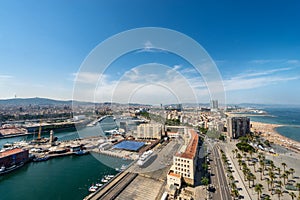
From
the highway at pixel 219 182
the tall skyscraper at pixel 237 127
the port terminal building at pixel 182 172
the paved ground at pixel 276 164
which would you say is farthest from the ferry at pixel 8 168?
the tall skyscraper at pixel 237 127

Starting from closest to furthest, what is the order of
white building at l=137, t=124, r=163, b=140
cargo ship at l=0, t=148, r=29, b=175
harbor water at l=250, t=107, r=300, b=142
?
cargo ship at l=0, t=148, r=29, b=175, white building at l=137, t=124, r=163, b=140, harbor water at l=250, t=107, r=300, b=142

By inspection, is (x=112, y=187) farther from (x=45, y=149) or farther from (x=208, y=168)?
(x=45, y=149)

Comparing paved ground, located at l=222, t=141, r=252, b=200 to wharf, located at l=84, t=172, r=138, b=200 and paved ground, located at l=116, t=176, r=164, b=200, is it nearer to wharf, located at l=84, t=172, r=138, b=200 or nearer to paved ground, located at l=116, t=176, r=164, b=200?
paved ground, located at l=116, t=176, r=164, b=200

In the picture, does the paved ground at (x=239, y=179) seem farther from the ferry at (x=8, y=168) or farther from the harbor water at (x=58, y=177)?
the ferry at (x=8, y=168)

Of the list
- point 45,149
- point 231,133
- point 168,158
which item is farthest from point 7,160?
point 231,133

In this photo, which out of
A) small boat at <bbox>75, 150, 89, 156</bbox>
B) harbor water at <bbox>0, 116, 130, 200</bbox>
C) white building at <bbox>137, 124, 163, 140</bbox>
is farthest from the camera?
white building at <bbox>137, 124, 163, 140</bbox>

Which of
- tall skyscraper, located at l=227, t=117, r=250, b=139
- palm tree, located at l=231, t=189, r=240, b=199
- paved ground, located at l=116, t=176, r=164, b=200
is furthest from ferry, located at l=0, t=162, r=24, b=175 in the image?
tall skyscraper, located at l=227, t=117, r=250, b=139

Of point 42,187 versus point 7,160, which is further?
point 7,160
